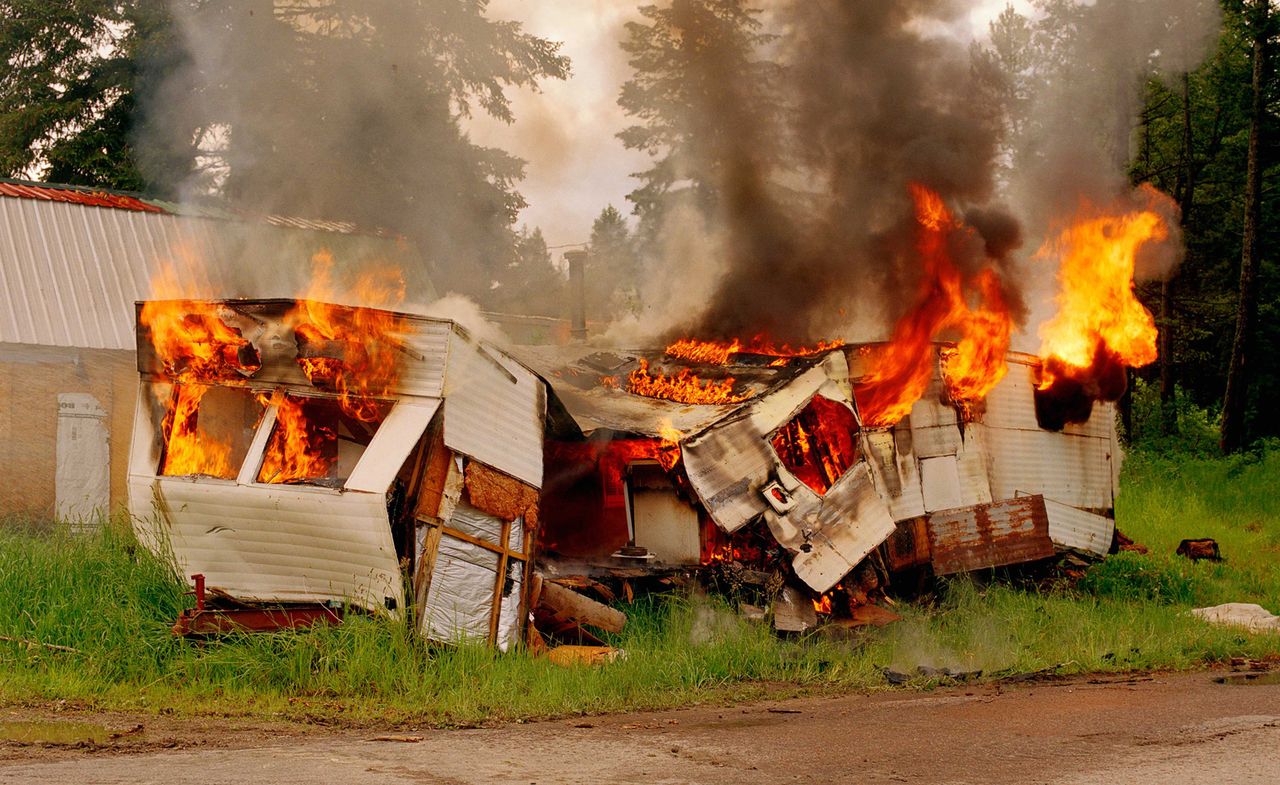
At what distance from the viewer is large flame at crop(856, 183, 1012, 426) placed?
1154 centimetres

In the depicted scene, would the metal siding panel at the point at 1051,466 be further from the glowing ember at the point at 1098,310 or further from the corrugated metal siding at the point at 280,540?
the corrugated metal siding at the point at 280,540

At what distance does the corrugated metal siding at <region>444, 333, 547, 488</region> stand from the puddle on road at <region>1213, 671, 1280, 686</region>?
223 inches

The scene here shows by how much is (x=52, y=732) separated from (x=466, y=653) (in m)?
2.66

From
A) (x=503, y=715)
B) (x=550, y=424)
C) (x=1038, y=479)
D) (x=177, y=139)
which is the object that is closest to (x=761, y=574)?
(x=550, y=424)

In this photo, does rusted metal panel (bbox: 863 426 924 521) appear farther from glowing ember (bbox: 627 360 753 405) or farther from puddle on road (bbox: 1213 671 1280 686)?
puddle on road (bbox: 1213 671 1280 686)

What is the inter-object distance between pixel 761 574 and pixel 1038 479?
4.24 metres

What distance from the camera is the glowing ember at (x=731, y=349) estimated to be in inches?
472

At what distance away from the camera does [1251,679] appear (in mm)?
9344

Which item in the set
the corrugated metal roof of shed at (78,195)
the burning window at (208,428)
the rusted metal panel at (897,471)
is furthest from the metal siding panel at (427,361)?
the corrugated metal roof of shed at (78,195)

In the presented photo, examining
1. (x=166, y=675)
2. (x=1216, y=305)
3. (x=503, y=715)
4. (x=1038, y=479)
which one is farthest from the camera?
(x=1216, y=305)

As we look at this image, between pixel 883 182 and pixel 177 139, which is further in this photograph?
pixel 177 139

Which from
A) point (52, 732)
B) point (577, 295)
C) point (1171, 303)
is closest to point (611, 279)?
point (577, 295)

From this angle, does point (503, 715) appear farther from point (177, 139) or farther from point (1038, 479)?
point (177, 139)

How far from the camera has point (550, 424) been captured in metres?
10.4
